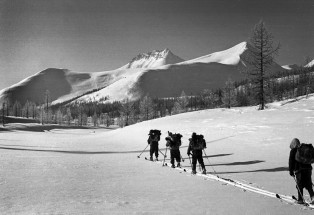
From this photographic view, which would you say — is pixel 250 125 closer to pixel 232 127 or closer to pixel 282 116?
pixel 232 127

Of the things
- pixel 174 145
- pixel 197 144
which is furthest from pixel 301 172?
pixel 174 145

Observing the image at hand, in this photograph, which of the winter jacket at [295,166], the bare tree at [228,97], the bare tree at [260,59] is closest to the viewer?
the winter jacket at [295,166]

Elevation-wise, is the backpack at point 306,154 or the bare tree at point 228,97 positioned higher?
the bare tree at point 228,97

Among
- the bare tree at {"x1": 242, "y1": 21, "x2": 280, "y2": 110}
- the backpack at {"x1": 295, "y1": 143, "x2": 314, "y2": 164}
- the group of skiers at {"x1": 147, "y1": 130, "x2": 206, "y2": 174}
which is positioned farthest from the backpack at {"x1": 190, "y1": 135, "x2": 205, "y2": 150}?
the bare tree at {"x1": 242, "y1": 21, "x2": 280, "y2": 110}

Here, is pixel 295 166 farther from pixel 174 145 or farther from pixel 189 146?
pixel 174 145

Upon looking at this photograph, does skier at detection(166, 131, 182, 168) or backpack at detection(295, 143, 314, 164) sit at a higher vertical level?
A: backpack at detection(295, 143, 314, 164)

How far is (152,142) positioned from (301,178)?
13011mm

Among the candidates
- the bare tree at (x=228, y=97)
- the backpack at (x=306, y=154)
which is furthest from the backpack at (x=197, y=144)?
the bare tree at (x=228, y=97)

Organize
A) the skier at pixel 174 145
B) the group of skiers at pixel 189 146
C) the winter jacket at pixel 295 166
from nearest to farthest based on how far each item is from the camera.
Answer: the winter jacket at pixel 295 166, the group of skiers at pixel 189 146, the skier at pixel 174 145

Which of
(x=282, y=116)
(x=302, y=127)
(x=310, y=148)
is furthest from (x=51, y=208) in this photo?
(x=282, y=116)

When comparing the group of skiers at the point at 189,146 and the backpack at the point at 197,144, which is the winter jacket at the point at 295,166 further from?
the backpack at the point at 197,144

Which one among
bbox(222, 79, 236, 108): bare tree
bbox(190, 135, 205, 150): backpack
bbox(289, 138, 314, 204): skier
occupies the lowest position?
bbox(289, 138, 314, 204): skier

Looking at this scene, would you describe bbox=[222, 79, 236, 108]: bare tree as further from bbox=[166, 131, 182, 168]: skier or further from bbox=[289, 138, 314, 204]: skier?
bbox=[289, 138, 314, 204]: skier

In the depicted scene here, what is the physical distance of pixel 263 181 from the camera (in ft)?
40.8
